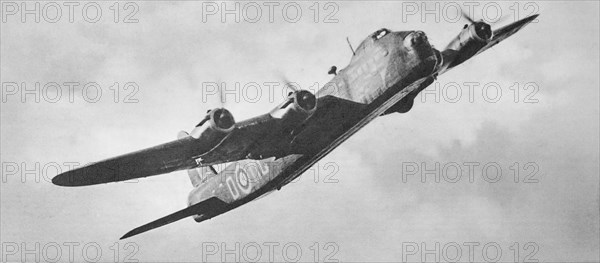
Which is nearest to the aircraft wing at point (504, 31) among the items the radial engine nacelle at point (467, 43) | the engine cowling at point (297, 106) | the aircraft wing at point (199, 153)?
the radial engine nacelle at point (467, 43)

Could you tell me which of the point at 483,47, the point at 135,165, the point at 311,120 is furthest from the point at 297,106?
the point at 483,47

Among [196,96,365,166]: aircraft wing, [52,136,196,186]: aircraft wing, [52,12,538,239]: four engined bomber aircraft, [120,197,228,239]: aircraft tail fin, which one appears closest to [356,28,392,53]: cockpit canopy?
[52,12,538,239]: four engined bomber aircraft

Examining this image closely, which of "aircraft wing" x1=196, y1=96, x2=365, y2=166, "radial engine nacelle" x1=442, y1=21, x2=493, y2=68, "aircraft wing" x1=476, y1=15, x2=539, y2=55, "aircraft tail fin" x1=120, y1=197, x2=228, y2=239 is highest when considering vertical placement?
"aircraft wing" x1=476, y1=15, x2=539, y2=55

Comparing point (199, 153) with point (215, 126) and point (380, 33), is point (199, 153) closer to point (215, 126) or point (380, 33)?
point (215, 126)

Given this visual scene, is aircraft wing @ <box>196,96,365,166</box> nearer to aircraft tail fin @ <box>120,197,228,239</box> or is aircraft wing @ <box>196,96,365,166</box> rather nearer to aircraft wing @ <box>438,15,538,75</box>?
aircraft tail fin @ <box>120,197,228,239</box>

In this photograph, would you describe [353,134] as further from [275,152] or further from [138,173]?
[138,173]

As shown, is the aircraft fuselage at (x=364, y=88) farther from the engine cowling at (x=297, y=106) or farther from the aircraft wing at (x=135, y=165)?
the aircraft wing at (x=135, y=165)

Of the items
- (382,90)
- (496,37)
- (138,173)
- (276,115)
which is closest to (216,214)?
(138,173)
